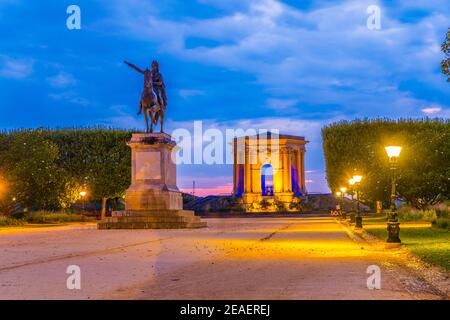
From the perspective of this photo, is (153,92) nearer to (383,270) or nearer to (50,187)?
(50,187)

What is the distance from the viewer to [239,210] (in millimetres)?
107438

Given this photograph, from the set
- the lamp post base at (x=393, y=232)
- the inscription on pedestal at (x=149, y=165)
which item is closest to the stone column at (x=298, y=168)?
the inscription on pedestal at (x=149, y=165)

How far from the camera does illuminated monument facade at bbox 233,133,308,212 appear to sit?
115750mm

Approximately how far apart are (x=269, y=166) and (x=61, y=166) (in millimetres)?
49937

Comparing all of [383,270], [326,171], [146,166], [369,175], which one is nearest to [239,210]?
[326,171]

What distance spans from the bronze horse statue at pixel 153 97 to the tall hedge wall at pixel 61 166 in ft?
51.3

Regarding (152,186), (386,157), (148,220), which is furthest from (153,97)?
(386,157)

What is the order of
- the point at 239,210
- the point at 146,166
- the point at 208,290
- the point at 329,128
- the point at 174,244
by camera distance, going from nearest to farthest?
the point at 208,290, the point at 174,244, the point at 146,166, the point at 329,128, the point at 239,210

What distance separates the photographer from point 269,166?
387 feet

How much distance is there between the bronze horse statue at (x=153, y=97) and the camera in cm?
4706

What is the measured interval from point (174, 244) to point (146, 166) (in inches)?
800

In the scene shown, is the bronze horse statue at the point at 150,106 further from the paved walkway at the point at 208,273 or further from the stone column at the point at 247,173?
the stone column at the point at 247,173

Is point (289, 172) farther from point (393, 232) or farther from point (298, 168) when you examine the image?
point (393, 232)

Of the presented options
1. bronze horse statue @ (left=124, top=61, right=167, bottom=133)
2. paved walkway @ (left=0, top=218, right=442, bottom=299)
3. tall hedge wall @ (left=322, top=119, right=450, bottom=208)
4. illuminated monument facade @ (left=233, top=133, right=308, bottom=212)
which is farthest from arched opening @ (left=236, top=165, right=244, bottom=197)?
paved walkway @ (left=0, top=218, right=442, bottom=299)
